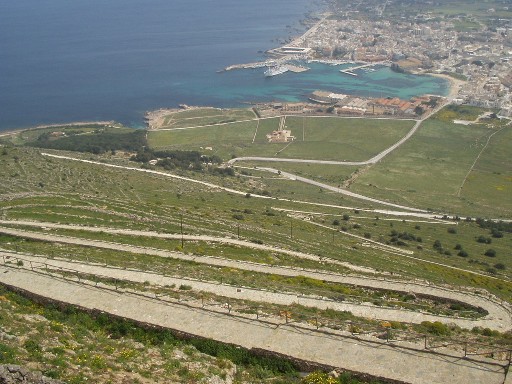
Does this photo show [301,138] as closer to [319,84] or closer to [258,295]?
[319,84]

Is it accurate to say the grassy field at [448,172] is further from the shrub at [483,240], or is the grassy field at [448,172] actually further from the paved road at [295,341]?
the paved road at [295,341]

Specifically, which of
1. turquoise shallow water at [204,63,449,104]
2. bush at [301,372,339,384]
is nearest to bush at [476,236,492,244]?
bush at [301,372,339,384]

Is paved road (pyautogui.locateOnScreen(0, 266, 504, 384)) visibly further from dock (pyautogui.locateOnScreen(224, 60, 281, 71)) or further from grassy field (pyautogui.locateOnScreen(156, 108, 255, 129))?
dock (pyautogui.locateOnScreen(224, 60, 281, 71))

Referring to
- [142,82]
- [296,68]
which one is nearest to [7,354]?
[142,82]

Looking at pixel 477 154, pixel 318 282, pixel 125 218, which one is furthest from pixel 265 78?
pixel 318 282

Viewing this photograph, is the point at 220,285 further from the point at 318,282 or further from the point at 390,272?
the point at 390,272
